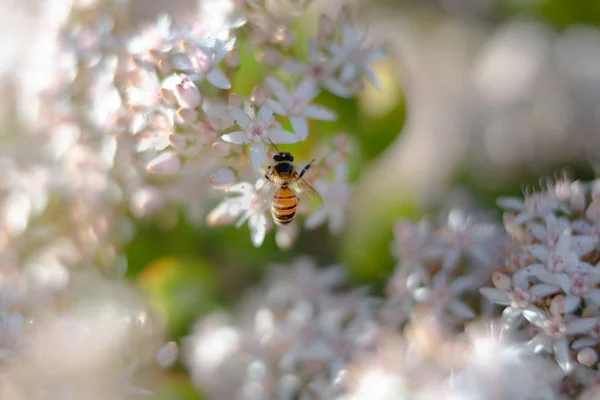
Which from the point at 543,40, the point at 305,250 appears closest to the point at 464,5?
the point at 543,40

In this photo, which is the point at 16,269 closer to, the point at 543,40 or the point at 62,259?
the point at 62,259

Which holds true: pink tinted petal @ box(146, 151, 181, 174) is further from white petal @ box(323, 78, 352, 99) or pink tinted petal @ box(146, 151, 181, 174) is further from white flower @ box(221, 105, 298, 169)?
white petal @ box(323, 78, 352, 99)

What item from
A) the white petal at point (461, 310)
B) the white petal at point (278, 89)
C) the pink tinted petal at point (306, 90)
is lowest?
the white petal at point (461, 310)

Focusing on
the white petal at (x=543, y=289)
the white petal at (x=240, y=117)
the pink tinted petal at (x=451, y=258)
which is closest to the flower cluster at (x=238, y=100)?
the white petal at (x=240, y=117)

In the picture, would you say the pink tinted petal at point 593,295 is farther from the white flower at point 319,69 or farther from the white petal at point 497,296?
the white flower at point 319,69

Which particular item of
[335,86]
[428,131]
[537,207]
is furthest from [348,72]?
[428,131]

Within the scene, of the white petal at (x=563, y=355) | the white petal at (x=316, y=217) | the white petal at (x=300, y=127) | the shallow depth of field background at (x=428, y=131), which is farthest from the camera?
the shallow depth of field background at (x=428, y=131)
